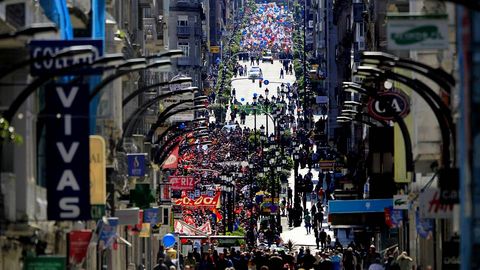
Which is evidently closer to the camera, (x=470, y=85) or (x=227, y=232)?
(x=470, y=85)

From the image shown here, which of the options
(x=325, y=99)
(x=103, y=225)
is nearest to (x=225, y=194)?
(x=325, y=99)

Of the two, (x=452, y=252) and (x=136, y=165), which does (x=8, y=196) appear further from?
(x=136, y=165)

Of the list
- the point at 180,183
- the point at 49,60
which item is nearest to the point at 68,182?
the point at 49,60

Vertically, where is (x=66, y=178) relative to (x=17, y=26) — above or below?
below

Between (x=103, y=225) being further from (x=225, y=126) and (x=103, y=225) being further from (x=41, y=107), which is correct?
(x=225, y=126)

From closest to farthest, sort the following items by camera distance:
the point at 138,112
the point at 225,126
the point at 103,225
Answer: the point at 103,225
the point at 138,112
the point at 225,126

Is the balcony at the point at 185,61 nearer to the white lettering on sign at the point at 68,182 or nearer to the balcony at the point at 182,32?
the balcony at the point at 182,32

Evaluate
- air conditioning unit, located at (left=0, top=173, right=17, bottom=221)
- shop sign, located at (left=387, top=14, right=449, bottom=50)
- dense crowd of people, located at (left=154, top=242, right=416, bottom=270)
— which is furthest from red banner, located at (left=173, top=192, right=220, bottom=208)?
shop sign, located at (left=387, top=14, right=449, bottom=50)
